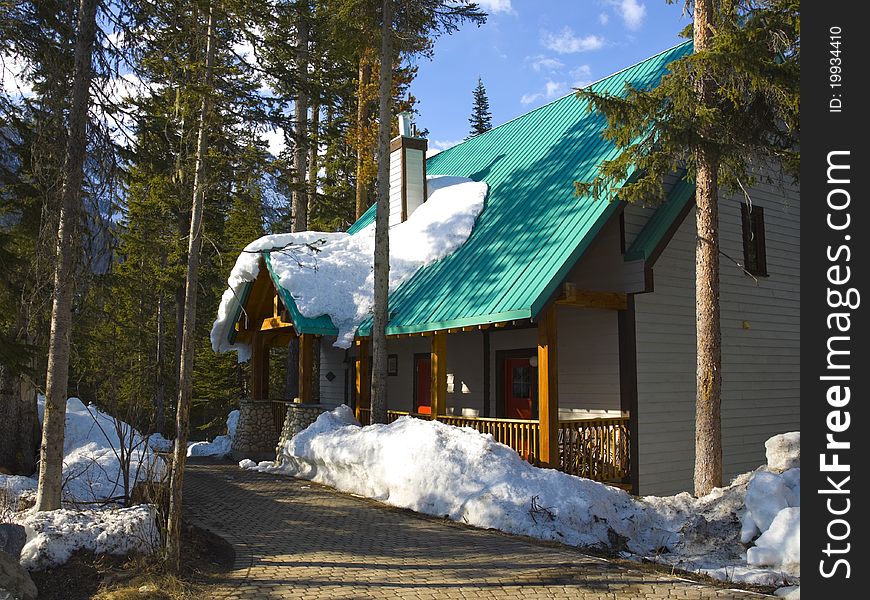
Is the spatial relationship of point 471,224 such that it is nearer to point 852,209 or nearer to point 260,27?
point 260,27

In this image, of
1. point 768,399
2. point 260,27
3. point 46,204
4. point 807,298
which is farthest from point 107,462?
point 768,399

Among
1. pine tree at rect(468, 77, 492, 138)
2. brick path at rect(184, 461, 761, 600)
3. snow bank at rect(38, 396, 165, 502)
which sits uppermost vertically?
pine tree at rect(468, 77, 492, 138)

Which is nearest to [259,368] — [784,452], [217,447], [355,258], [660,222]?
[217,447]

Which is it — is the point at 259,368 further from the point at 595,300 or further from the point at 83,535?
the point at 83,535

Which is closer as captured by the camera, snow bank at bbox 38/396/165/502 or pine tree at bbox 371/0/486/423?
snow bank at bbox 38/396/165/502

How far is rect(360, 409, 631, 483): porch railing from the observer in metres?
11.7

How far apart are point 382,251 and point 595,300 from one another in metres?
4.51

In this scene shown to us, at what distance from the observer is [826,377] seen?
5.65m

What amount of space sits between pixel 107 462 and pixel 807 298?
36.6 feet

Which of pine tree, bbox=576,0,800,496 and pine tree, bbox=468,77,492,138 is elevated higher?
pine tree, bbox=468,77,492,138

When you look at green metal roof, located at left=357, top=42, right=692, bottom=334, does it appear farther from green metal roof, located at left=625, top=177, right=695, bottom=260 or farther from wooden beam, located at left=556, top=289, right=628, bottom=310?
green metal roof, located at left=625, top=177, right=695, bottom=260

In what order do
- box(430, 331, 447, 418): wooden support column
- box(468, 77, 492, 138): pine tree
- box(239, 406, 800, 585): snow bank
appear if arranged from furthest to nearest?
box(468, 77, 492, 138): pine tree < box(430, 331, 447, 418): wooden support column < box(239, 406, 800, 585): snow bank

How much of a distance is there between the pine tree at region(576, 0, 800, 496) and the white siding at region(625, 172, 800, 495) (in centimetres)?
224

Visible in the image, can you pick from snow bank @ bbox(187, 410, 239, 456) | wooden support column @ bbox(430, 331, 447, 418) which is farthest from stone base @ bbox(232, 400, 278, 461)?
wooden support column @ bbox(430, 331, 447, 418)
